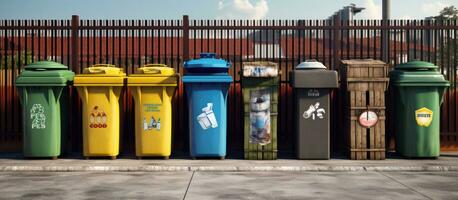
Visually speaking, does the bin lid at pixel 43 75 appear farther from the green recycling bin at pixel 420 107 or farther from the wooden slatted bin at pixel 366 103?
the green recycling bin at pixel 420 107

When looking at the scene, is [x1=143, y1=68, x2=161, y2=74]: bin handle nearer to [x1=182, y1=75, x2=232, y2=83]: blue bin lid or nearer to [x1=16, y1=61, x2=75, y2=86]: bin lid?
[x1=182, y1=75, x2=232, y2=83]: blue bin lid

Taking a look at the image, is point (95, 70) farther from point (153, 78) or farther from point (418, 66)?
point (418, 66)

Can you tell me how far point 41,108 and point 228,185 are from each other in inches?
153

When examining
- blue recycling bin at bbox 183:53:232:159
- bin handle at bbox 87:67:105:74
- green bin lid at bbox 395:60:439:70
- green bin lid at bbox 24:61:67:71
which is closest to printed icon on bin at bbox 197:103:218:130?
blue recycling bin at bbox 183:53:232:159

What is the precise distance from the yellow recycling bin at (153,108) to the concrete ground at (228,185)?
3.92 feet

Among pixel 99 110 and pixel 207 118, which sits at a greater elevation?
pixel 99 110

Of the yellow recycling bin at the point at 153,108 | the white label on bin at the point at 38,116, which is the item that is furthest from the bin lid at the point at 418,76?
the white label on bin at the point at 38,116

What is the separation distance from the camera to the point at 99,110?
10039 millimetres

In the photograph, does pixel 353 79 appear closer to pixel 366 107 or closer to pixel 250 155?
pixel 366 107

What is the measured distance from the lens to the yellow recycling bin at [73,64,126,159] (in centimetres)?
1004

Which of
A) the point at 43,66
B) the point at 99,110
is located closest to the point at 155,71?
the point at 99,110

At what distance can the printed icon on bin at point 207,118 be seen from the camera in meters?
10.0

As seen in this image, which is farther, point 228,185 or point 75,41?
point 75,41

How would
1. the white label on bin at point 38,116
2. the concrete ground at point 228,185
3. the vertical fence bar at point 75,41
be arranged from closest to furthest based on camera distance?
the concrete ground at point 228,185, the white label on bin at point 38,116, the vertical fence bar at point 75,41
